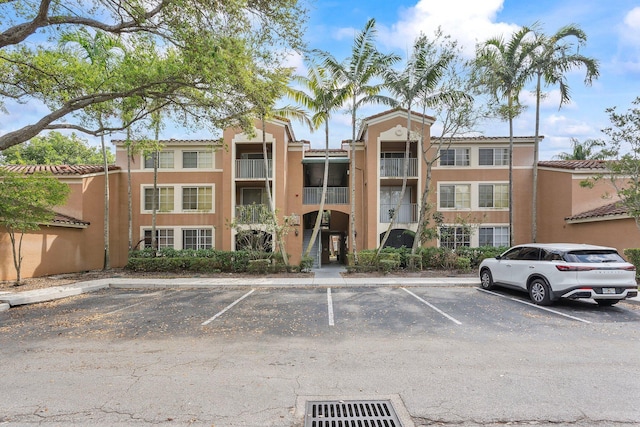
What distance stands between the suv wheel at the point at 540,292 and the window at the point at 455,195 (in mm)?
11463

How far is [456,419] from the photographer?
3.59 meters

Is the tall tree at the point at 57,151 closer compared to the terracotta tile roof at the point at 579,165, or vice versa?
the terracotta tile roof at the point at 579,165

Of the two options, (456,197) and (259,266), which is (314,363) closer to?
(259,266)

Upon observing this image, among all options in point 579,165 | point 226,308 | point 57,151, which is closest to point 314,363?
point 226,308

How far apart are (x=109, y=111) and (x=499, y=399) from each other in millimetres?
14349

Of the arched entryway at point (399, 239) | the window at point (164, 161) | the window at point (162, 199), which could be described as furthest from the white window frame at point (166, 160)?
the arched entryway at point (399, 239)

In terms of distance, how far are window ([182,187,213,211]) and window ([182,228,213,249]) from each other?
54.5 inches

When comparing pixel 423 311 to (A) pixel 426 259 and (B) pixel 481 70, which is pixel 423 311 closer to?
(A) pixel 426 259

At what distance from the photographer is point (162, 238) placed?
2094 centimetres

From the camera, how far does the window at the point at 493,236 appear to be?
67.3 feet

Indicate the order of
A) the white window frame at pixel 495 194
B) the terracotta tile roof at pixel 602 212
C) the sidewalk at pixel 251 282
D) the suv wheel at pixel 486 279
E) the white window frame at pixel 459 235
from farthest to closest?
1. the white window frame at pixel 495 194
2. the white window frame at pixel 459 235
3. the terracotta tile roof at pixel 602 212
4. the sidewalk at pixel 251 282
5. the suv wheel at pixel 486 279

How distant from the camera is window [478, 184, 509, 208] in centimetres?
2067

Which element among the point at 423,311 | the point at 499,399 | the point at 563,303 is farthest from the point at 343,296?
the point at 499,399

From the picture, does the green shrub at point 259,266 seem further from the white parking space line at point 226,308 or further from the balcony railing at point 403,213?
the balcony railing at point 403,213
